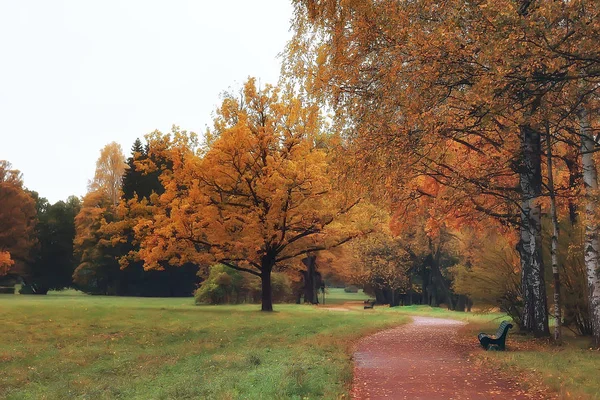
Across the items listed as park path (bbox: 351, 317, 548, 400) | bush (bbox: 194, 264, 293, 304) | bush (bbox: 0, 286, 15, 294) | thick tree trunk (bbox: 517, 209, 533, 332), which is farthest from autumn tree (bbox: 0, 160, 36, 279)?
thick tree trunk (bbox: 517, 209, 533, 332)

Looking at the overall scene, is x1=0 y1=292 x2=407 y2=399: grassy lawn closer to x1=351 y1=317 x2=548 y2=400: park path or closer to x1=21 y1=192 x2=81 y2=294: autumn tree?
x1=351 y1=317 x2=548 y2=400: park path

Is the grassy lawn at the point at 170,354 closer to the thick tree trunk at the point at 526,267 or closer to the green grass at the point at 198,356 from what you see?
the green grass at the point at 198,356

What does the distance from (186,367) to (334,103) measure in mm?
7177

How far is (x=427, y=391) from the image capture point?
8250 mm

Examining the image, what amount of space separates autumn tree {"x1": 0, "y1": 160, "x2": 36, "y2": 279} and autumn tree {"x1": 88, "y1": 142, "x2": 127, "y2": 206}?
8.97 m

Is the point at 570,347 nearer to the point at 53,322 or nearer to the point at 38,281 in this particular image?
the point at 53,322

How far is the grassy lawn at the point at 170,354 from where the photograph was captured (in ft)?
30.8

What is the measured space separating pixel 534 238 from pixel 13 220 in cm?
4856

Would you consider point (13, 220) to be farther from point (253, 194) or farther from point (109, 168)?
point (253, 194)

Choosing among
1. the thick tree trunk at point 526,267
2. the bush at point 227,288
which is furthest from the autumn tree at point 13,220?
the thick tree trunk at point 526,267

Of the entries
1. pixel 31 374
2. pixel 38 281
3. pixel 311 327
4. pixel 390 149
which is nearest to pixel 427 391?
pixel 390 149

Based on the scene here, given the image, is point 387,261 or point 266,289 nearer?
point 266,289

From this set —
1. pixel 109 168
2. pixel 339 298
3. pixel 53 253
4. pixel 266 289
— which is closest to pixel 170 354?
pixel 266 289

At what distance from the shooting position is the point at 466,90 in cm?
1043
